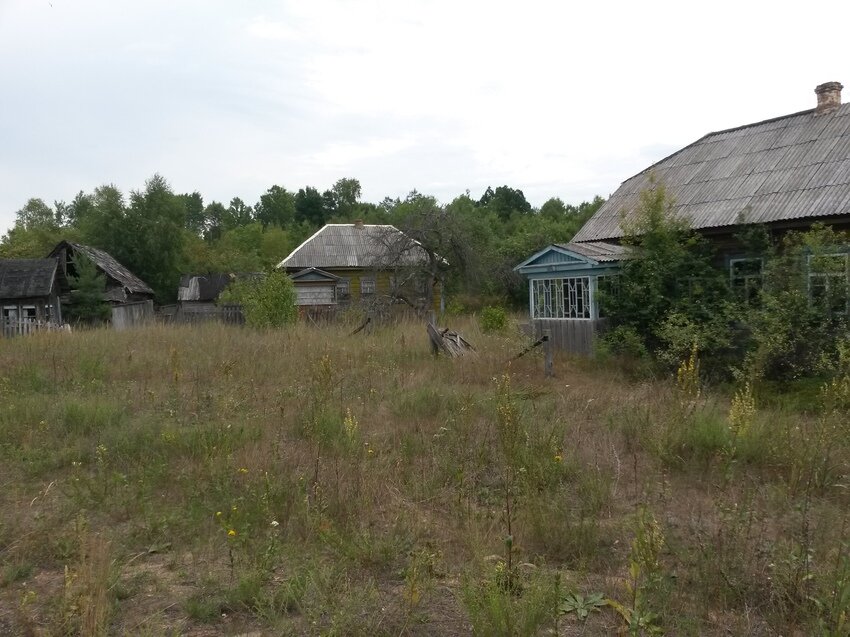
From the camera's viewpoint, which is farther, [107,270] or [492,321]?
[107,270]

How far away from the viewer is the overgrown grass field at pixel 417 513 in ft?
10.3

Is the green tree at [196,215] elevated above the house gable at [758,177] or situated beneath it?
elevated above

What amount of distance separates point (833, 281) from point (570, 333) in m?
4.57

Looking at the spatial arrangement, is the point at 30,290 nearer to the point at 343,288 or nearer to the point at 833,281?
the point at 343,288

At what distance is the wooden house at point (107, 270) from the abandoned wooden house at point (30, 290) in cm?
126

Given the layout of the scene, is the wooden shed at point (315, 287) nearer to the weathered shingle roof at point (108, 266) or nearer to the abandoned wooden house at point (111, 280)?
the abandoned wooden house at point (111, 280)

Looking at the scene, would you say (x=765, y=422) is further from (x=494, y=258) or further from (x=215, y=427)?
(x=494, y=258)

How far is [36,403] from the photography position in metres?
7.11

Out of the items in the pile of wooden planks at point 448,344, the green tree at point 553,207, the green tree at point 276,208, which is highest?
the green tree at point 276,208

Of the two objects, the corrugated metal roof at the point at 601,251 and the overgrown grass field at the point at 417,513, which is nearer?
the overgrown grass field at the point at 417,513

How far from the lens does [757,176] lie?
12.9 metres

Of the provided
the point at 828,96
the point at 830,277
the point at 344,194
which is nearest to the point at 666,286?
the point at 830,277

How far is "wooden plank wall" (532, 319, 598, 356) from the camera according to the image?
1202cm

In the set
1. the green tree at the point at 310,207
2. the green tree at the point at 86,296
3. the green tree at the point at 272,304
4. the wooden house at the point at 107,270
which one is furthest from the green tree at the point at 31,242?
the green tree at the point at 272,304
